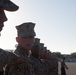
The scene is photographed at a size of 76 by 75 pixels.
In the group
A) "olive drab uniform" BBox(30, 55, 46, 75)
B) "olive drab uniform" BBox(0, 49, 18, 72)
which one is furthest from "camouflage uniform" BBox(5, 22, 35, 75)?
"olive drab uniform" BBox(30, 55, 46, 75)

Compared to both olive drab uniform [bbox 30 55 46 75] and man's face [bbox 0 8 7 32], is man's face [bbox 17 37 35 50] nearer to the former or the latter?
olive drab uniform [bbox 30 55 46 75]

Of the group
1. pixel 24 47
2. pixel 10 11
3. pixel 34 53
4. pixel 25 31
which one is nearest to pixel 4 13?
pixel 10 11

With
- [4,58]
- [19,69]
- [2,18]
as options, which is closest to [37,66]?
[19,69]

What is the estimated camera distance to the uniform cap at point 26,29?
516 cm

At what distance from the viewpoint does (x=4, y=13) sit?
264cm

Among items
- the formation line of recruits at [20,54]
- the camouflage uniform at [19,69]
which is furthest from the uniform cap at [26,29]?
the camouflage uniform at [19,69]

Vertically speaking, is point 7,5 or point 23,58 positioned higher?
point 7,5

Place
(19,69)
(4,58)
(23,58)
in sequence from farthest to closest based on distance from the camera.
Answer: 1. (23,58)
2. (19,69)
3. (4,58)

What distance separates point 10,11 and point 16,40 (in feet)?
7.92

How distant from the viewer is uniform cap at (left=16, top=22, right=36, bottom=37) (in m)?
5.16

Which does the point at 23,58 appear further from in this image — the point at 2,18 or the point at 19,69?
the point at 2,18

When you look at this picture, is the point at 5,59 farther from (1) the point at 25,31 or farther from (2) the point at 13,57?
(1) the point at 25,31

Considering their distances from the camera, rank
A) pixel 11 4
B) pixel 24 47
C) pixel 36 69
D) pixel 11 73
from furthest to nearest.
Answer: pixel 36 69 < pixel 24 47 < pixel 11 73 < pixel 11 4

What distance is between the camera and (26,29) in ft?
17.6
